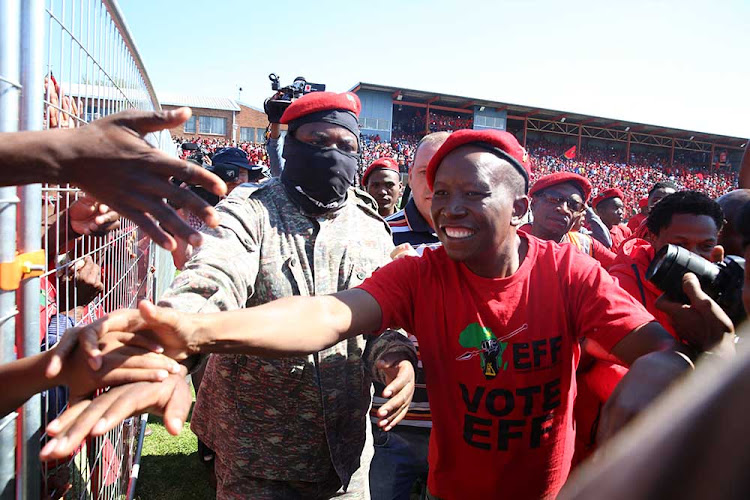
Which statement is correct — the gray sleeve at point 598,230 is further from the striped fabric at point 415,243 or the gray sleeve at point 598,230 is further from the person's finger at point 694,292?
the person's finger at point 694,292

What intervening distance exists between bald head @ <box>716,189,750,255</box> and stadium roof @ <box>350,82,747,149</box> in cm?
3054

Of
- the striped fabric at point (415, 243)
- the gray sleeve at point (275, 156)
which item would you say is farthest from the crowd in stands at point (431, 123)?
the striped fabric at point (415, 243)

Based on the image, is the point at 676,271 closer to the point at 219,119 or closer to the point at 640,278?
the point at 640,278

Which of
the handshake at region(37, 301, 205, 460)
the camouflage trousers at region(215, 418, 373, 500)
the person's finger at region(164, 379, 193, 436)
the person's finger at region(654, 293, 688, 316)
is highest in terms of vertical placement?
the person's finger at region(654, 293, 688, 316)

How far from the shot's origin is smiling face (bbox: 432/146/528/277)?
1.95m

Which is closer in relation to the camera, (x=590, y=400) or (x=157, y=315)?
(x=157, y=315)

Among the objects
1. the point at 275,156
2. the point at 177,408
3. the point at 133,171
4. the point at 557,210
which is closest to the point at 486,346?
the point at 177,408

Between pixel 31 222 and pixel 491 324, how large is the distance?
5.16ft

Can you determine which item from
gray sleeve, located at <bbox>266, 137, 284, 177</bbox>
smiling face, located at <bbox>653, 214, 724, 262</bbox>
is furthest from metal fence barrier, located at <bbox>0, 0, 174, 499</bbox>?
smiling face, located at <bbox>653, 214, 724, 262</bbox>

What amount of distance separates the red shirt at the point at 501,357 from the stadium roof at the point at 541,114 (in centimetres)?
3178

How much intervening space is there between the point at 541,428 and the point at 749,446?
5.21 feet

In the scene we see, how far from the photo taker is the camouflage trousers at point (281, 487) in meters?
2.12

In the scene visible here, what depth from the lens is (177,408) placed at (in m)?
1.26

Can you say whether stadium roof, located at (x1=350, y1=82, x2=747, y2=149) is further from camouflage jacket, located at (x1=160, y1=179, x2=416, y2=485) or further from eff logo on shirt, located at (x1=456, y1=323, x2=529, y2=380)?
eff logo on shirt, located at (x1=456, y1=323, x2=529, y2=380)
